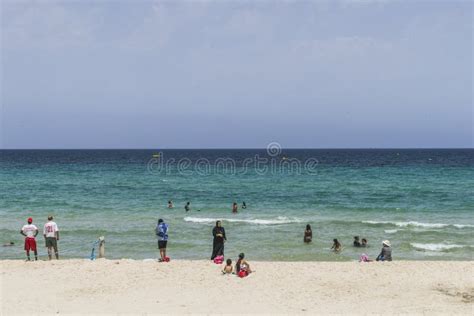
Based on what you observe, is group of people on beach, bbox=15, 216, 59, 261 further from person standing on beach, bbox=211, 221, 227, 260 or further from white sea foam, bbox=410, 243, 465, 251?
white sea foam, bbox=410, 243, 465, 251

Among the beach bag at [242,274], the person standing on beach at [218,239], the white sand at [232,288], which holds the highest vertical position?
the person standing on beach at [218,239]

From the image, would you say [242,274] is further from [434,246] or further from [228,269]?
[434,246]

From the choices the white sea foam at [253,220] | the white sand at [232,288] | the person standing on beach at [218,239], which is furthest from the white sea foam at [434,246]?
the person standing on beach at [218,239]

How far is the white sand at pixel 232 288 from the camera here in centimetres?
1248

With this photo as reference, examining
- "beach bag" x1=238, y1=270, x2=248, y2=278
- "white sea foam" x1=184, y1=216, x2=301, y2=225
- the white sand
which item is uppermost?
"beach bag" x1=238, y1=270, x2=248, y2=278

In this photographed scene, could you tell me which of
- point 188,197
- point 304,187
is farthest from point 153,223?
point 304,187

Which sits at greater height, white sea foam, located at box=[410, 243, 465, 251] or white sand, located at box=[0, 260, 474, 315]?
white sand, located at box=[0, 260, 474, 315]

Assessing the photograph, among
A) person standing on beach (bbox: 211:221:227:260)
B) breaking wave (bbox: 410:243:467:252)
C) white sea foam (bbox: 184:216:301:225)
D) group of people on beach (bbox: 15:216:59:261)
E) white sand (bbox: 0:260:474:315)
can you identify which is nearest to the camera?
white sand (bbox: 0:260:474:315)

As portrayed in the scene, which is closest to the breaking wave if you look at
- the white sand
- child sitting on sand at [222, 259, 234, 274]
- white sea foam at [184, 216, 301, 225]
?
the white sand

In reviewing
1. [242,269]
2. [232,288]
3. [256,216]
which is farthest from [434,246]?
[232,288]

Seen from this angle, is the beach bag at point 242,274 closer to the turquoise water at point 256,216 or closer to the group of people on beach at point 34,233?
the turquoise water at point 256,216

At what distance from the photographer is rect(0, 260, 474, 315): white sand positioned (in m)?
12.5

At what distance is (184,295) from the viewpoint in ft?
44.2

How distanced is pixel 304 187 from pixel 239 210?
17.6 meters
